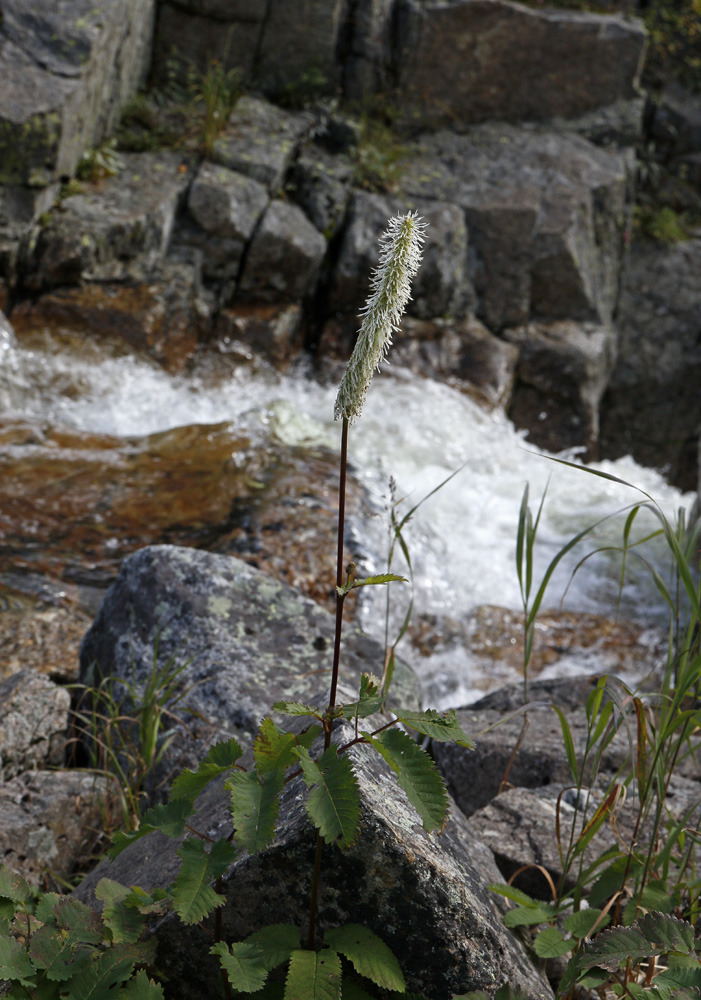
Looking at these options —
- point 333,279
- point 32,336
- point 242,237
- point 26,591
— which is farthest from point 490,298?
point 26,591

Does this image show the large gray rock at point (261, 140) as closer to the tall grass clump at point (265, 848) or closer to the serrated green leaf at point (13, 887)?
the tall grass clump at point (265, 848)

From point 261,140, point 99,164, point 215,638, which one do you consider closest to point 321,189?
point 261,140

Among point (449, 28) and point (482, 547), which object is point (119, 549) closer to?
point (482, 547)

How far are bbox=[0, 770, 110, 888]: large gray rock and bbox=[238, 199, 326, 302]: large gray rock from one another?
237 inches

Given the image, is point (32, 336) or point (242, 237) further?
point (242, 237)

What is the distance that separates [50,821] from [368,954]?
3.91ft

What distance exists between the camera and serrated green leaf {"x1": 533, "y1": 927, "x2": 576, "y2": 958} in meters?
1.47

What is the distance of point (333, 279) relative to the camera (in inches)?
309

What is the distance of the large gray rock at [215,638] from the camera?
7.72 ft

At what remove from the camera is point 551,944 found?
1.49 m

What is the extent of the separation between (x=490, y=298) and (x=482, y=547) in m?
4.04

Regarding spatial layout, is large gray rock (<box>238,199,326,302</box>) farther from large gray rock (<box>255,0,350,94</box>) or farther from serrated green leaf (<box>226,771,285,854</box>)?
serrated green leaf (<box>226,771,285,854</box>)

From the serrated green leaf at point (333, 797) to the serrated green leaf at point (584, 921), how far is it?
67cm

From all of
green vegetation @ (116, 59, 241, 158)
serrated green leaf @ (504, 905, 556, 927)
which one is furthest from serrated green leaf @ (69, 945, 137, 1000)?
green vegetation @ (116, 59, 241, 158)
